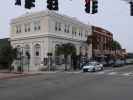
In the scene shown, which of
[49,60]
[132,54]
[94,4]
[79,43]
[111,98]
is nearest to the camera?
[111,98]

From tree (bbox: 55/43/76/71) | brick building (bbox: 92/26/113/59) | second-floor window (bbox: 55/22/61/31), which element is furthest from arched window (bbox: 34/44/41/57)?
brick building (bbox: 92/26/113/59)

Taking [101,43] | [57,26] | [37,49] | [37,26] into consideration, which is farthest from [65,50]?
[101,43]

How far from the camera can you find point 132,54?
160 meters

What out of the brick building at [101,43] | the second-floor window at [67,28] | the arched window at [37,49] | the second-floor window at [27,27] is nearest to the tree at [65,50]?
the arched window at [37,49]

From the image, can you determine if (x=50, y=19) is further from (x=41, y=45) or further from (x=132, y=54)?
(x=132, y=54)

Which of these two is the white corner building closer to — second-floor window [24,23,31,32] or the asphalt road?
second-floor window [24,23,31,32]

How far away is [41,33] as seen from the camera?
6078 centimetres

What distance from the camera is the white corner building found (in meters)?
60.0

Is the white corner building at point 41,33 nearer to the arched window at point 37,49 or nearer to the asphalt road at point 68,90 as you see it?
the arched window at point 37,49

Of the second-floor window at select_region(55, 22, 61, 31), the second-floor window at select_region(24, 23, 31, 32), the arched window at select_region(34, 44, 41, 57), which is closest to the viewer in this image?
the arched window at select_region(34, 44, 41, 57)

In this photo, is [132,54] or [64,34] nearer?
[64,34]

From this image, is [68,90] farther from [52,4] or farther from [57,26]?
[57,26]

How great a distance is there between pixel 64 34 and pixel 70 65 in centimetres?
644

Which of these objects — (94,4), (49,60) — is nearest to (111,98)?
(94,4)
